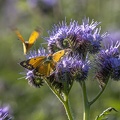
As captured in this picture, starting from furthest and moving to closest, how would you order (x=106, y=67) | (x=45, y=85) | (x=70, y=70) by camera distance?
(x=45, y=85) → (x=106, y=67) → (x=70, y=70)

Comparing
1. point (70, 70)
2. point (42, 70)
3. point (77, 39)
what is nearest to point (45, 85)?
point (77, 39)

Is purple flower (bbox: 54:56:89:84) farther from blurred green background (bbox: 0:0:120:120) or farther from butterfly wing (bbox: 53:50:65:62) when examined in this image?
blurred green background (bbox: 0:0:120:120)

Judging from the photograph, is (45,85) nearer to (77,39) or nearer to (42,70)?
(77,39)

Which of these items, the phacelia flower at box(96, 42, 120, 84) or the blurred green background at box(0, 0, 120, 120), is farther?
the blurred green background at box(0, 0, 120, 120)

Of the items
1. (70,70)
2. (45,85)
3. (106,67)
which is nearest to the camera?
(70,70)

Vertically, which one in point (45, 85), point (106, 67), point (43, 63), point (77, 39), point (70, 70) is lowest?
point (106, 67)

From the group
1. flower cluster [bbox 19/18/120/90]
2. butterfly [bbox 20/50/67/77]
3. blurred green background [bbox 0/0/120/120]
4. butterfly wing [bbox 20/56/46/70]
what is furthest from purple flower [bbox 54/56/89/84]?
blurred green background [bbox 0/0/120/120]
